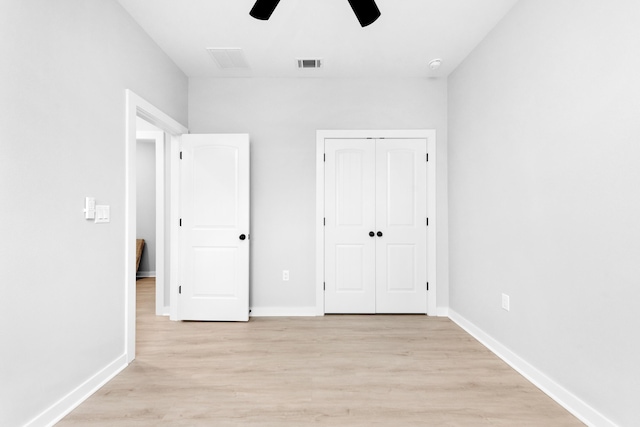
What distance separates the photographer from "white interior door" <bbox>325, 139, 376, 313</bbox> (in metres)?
3.69

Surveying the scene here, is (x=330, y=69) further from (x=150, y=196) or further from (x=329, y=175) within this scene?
(x=150, y=196)

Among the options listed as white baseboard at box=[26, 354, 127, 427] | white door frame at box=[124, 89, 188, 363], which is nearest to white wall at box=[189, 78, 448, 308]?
white door frame at box=[124, 89, 188, 363]

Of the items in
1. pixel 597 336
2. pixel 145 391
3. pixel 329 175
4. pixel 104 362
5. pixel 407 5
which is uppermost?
pixel 407 5

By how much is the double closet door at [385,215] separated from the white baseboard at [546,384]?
2.87ft

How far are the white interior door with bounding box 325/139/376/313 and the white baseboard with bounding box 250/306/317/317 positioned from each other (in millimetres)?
212

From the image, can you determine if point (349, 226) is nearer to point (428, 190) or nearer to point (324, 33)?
point (428, 190)

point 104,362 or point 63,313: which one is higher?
point 63,313

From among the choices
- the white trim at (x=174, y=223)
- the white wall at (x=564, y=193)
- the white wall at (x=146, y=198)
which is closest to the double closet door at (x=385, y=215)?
the white wall at (x=564, y=193)

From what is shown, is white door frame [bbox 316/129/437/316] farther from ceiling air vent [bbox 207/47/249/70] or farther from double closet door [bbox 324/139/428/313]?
ceiling air vent [bbox 207/47/249/70]

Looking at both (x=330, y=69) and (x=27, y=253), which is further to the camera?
(x=330, y=69)

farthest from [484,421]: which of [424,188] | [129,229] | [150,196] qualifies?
[150,196]

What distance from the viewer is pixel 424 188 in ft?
12.1

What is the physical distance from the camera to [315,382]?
2.20m

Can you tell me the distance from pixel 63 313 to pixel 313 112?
2.90m
